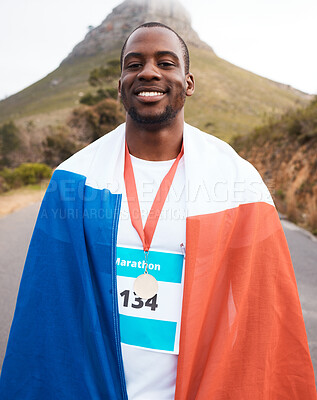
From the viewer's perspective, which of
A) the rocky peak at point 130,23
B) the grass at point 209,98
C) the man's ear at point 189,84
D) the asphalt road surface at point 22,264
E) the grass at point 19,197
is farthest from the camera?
the rocky peak at point 130,23

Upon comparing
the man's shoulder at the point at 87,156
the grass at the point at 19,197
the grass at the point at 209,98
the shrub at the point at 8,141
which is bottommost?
the man's shoulder at the point at 87,156

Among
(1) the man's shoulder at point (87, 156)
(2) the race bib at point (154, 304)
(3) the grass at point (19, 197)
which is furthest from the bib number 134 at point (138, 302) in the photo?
(3) the grass at point (19, 197)

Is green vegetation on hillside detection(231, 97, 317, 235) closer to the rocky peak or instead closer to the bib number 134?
the bib number 134

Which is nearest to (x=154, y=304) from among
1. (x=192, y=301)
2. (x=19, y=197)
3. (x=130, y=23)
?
(x=192, y=301)

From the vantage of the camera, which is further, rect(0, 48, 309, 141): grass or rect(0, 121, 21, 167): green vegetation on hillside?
rect(0, 48, 309, 141): grass

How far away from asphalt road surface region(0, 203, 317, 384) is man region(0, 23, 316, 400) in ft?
6.53

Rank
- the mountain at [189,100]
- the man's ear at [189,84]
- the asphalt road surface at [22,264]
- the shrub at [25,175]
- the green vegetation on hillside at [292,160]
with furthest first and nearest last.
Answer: the mountain at [189,100] → the shrub at [25,175] → the green vegetation on hillside at [292,160] → the asphalt road surface at [22,264] → the man's ear at [189,84]

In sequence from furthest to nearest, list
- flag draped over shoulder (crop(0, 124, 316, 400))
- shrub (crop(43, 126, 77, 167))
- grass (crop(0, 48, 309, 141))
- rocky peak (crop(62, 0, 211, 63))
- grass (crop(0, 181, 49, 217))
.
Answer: rocky peak (crop(62, 0, 211, 63)) < grass (crop(0, 48, 309, 141)) < shrub (crop(43, 126, 77, 167)) < grass (crop(0, 181, 49, 217)) < flag draped over shoulder (crop(0, 124, 316, 400))

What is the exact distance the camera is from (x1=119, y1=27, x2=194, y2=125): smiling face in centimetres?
176

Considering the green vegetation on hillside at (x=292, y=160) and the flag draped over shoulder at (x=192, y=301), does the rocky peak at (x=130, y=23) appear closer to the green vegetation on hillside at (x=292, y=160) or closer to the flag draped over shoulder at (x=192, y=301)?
the green vegetation on hillside at (x=292, y=160)

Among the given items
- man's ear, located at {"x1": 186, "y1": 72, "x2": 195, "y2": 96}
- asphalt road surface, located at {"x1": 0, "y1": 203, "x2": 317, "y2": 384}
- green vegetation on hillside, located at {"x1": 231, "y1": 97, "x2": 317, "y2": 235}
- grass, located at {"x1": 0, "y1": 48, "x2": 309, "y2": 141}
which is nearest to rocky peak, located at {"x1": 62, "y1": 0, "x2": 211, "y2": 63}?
grass, located at {"x1": 0, "y1": 48, "x2": 309, "y2": 141}

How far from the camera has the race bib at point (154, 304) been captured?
1.63 m

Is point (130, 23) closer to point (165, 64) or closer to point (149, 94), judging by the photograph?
point (165, 64)

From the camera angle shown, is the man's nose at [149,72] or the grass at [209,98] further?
the grass at [209,98]
